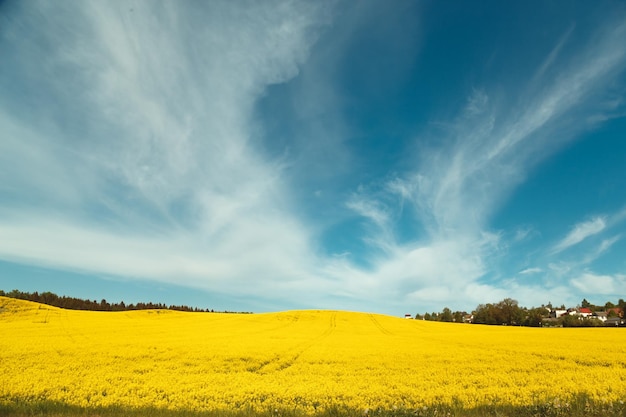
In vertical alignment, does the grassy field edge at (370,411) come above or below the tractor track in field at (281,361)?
A: below

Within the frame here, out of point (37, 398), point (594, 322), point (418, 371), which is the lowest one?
point (37, 398)

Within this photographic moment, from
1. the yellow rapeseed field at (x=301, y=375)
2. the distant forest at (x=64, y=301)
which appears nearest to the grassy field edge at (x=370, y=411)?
the yellow rapeseed field at (x=301, y=375)

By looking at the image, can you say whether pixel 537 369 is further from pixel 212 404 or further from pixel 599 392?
pixel 212 404

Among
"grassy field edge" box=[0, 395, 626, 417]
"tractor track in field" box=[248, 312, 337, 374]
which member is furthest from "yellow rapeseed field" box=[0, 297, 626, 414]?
"grassy field edge" box=[0, 395, 626, 417]

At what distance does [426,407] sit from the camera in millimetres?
10922

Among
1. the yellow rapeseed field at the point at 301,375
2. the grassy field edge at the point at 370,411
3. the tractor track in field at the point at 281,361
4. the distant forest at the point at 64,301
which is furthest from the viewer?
the distant forest at the point at 64,301

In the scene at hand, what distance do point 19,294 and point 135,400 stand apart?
115m

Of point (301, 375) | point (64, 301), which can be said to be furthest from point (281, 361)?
point (64, 301)

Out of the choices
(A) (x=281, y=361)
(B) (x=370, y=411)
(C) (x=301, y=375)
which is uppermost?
(A) (x=281, y=361)

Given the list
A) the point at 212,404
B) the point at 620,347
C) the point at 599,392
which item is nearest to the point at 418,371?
the point at 599,392

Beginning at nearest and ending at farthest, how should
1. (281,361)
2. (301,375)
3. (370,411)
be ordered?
(370,411) < (301,375) < (281,361)

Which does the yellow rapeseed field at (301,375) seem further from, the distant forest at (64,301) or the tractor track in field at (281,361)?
the distant forest at (64,301)

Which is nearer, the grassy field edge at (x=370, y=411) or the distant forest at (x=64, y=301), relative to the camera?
the grassy field edge at (x=370, y=411)

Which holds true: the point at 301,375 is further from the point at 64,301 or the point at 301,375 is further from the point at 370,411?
the point at 64,301
